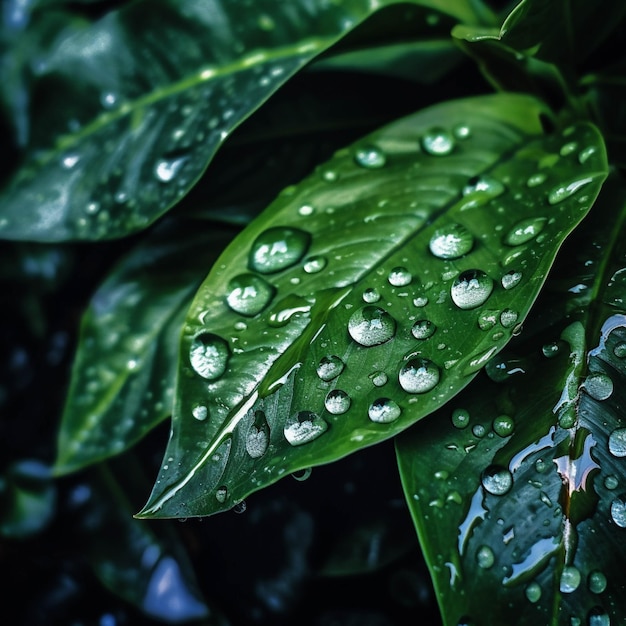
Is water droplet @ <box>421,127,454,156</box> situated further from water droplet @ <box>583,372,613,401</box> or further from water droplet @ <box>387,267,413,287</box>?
water droplet @ <box>583,372,613,401</box>

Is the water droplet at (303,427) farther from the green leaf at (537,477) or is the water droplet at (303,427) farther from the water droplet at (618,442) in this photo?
the water droplet at (618,442)

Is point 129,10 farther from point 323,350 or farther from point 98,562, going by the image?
point 98,562

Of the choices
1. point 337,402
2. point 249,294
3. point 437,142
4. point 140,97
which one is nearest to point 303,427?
point 337,402

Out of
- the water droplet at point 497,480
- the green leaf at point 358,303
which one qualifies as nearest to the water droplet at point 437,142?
the green leaf at point 358,303

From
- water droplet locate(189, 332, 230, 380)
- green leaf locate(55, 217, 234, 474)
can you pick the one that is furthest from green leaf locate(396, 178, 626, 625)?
green leaf locate(55, 217, 234, 474)

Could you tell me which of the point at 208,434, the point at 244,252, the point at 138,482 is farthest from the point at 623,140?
the point at 138,482

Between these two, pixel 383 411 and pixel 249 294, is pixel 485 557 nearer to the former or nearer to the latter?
pixel 383 411

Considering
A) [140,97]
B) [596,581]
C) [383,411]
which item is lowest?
[596,581]
